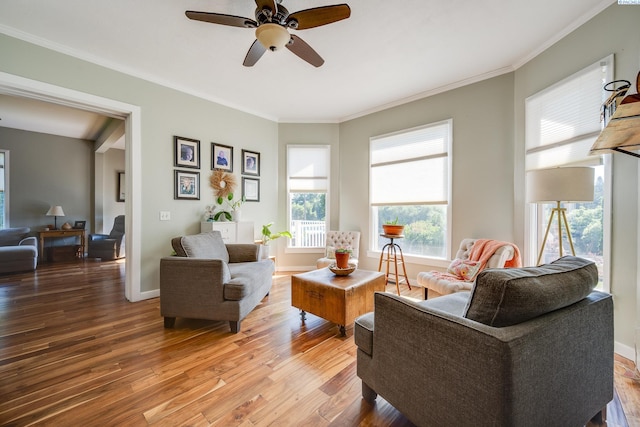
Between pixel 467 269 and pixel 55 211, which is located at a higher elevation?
pixel 55 211

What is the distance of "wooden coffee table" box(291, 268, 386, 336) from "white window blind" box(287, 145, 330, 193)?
2.45 metres

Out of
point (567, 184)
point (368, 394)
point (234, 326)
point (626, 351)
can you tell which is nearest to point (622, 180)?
point (567, 184)

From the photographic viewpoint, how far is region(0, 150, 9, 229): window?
5348 mm

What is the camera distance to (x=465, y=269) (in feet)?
9.03

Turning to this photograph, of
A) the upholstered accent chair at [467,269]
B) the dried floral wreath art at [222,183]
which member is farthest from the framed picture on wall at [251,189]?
the upholstered accent chair at [467,269]

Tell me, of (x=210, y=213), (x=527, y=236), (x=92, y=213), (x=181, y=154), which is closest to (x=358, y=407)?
(x=527, y=236)

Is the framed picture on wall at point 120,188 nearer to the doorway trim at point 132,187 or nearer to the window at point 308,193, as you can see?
the doorway trim at point 132,187

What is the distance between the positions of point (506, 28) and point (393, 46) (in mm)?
1012

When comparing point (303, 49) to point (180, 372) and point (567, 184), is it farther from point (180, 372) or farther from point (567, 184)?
point (180, 372)

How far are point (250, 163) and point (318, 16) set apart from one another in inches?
114

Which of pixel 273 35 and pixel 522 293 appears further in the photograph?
pixel 273 35

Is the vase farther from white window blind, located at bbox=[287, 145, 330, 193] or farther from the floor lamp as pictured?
white window blind, located at bbox=[287, 145, 330, 193]

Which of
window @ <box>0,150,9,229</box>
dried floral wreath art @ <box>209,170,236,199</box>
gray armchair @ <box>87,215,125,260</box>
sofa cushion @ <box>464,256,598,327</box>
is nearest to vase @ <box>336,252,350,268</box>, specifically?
sofa cushion @ <box>464,256,598,327</box>

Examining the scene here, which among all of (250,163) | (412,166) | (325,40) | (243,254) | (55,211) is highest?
(325,40)
